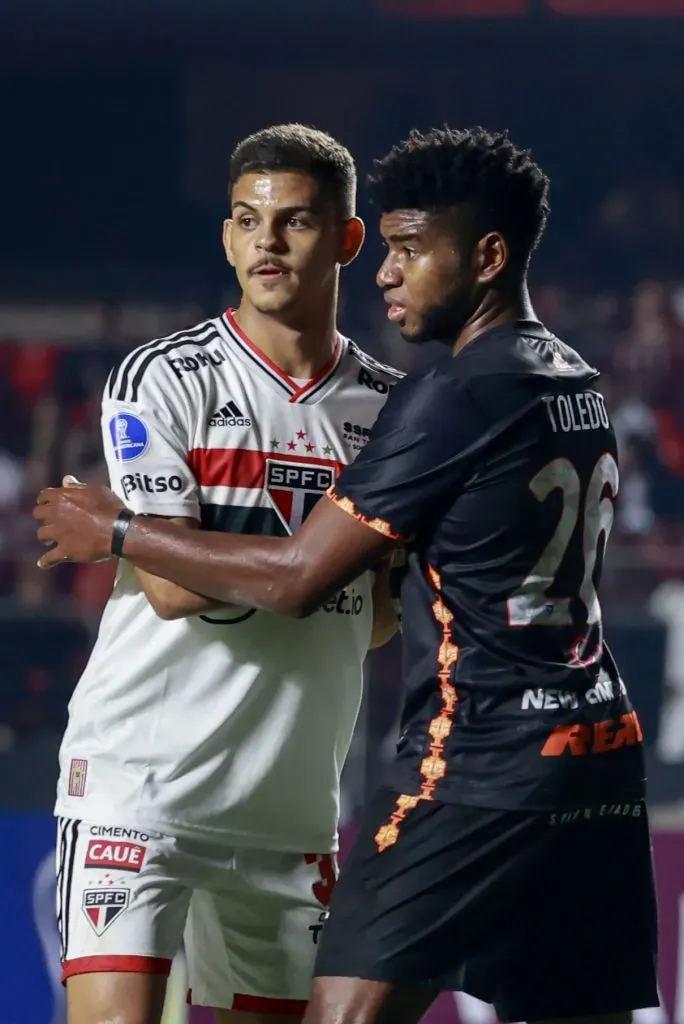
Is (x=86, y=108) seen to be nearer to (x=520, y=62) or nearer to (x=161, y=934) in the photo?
(x=520, y=62)

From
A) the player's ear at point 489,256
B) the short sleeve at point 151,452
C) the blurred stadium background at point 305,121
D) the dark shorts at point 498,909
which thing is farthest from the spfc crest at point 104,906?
the blurred stadium background at point 305,121

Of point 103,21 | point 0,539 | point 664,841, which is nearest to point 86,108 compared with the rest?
point 103,21

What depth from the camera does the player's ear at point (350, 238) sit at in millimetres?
2781

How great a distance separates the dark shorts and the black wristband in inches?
21.5

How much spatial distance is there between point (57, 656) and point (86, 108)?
235 inches

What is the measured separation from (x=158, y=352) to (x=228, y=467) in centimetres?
23

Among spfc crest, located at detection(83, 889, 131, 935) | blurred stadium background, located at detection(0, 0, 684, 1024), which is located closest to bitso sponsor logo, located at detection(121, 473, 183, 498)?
spfc crest, located at detection(83, 889, 131, 935)

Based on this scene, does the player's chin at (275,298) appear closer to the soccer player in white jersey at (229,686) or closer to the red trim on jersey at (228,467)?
the soccer player in white jersey at (229,686)

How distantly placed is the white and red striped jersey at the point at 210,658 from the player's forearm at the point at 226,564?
0.09 metres

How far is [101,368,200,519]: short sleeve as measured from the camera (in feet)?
8.35

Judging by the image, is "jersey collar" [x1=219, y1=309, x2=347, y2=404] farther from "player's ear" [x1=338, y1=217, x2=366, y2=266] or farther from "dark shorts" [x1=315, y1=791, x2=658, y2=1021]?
"dark shorts" [x1=315, y1=791, x2=658, y2=1021]

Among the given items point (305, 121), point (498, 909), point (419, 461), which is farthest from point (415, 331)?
point (305, 121)

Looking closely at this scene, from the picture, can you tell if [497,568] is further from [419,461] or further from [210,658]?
[210,658]

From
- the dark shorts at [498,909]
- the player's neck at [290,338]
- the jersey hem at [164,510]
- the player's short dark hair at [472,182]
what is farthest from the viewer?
the player's neck at [290,338]
